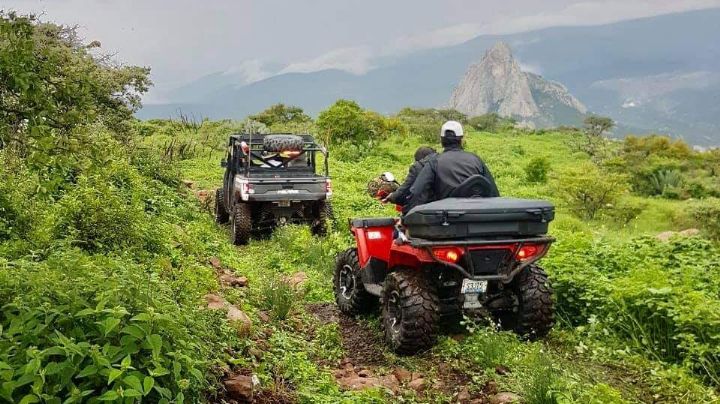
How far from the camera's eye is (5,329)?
324cm

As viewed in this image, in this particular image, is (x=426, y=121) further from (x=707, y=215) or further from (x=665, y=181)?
(x=707, y=215)

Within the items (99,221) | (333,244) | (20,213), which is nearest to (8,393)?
(20,213)

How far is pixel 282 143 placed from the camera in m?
12.5

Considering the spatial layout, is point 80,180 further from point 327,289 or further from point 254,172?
point 254,172

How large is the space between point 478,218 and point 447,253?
373 mm

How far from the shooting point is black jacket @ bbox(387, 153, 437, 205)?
590cm

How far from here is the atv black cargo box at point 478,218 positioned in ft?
16.6

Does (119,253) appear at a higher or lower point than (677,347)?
higher

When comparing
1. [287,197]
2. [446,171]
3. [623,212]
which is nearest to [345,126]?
[623,212]

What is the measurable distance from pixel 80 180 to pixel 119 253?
4.72 feet


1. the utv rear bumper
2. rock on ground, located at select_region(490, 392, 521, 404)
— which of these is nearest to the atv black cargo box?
rock on ground, located at select_region(490, 392, 521, 404)

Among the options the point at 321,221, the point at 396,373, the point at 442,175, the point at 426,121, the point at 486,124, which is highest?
the point at 426,121

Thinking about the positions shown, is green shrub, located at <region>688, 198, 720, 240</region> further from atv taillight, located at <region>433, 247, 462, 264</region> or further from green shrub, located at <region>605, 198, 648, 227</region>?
atv taillight, located at <region>433, 247, 462, 264</region>

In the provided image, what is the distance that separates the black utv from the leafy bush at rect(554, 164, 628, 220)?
8.34 m
